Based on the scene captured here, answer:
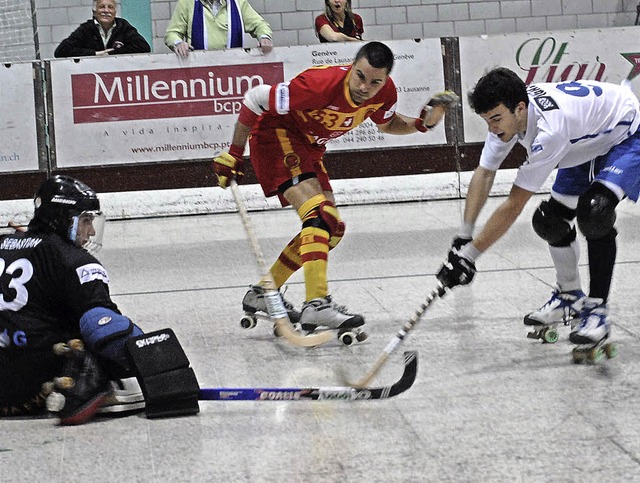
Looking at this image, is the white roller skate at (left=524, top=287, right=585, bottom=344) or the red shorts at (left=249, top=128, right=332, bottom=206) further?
the red shorts at (left=249, top=128, right=332, bottom=206)

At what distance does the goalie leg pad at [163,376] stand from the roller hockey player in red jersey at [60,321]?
0.08 m

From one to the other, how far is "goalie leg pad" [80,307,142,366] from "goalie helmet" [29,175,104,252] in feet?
0.93

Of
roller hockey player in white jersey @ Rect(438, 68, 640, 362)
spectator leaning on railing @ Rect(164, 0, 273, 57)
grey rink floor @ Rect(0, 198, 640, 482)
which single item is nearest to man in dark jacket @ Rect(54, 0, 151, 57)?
spectator leaning on railing @ Rect(164, 0, 273, 57)

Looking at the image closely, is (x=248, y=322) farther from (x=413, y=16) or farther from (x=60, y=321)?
(x=413, y=16)

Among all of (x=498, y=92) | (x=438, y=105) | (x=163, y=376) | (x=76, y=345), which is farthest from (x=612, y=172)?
(x=76, y=345)

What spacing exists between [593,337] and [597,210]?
1.61ft

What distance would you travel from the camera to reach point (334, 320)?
4.75 meters

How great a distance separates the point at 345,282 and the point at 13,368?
2720mm

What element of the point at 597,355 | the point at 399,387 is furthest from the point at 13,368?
the point at 597,355

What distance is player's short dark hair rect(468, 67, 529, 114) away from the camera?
409 cm

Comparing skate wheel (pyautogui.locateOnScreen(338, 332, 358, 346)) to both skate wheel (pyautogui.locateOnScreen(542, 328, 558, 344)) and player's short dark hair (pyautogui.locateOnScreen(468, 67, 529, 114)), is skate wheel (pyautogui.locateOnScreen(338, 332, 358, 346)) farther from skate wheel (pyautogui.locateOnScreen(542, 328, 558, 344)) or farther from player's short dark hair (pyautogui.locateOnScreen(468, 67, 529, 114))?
player's short dark hair (pyautogui.locateOnScreen(468, 67, 529, 114))

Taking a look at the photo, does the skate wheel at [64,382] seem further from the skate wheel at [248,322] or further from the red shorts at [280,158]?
the red shorts at [280,158]

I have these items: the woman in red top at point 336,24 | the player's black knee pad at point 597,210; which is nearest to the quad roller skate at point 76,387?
the player's black knee pad at point 597,210

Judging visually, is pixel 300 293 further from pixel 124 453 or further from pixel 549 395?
pixel 124 453
